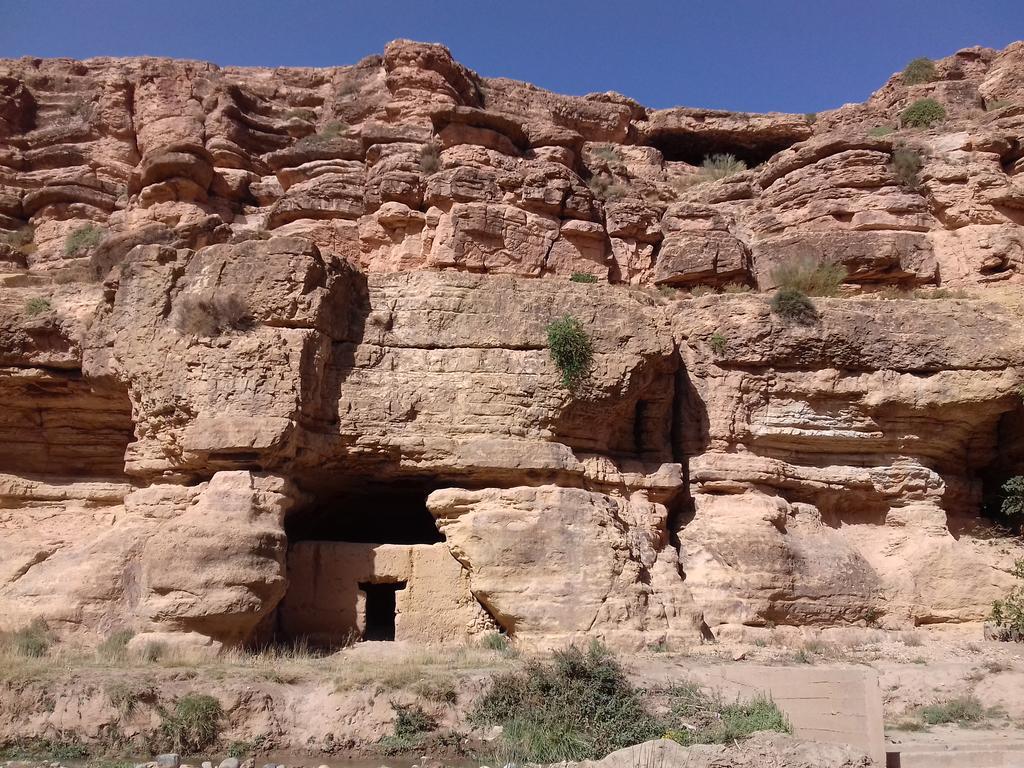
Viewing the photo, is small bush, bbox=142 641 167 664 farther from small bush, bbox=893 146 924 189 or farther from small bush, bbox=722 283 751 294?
small bush, bbox=893 146 924 189

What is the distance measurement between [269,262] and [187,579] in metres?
4.58

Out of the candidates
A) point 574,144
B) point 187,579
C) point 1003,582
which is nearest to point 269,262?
point 187,579

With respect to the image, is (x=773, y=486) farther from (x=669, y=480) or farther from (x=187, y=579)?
(x=187, y=579)

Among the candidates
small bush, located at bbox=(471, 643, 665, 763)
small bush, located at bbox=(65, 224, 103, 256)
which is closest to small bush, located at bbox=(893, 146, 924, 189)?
small bush, located at bbox=(471, 643, 665, 763)

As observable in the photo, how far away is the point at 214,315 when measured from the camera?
11867 millimetres

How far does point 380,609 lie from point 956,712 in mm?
8441

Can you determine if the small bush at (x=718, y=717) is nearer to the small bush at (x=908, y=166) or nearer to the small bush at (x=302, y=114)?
the small bush at (x=908, y=166)

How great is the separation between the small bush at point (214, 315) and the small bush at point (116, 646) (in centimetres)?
413

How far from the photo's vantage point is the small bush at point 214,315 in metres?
11.8

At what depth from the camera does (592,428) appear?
12.8 m

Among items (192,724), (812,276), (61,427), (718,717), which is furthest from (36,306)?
(812,276)

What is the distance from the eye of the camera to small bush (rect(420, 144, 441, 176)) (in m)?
18.8

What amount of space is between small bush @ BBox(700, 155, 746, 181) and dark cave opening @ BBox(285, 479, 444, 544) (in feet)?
40.5

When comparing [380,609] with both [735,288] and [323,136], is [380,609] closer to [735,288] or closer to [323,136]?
[735,288]
